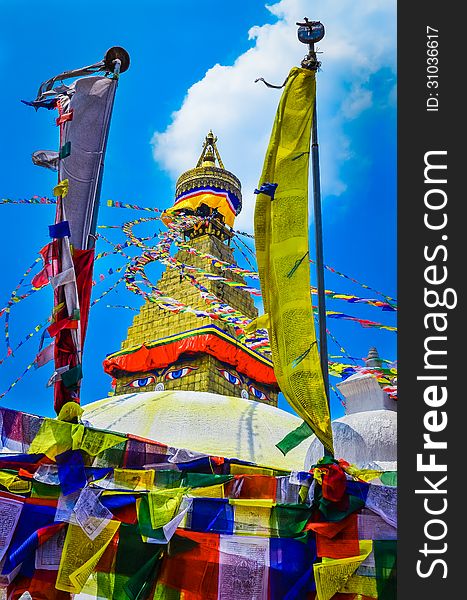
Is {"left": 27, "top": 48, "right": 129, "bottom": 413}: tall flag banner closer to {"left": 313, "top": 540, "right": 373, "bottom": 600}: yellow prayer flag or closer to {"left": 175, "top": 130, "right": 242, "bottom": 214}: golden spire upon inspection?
{"left": 313, "top": 540, "right": 373, "bottom": 600}: yellow prayer flag

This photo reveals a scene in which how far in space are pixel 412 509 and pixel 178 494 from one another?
1897mm

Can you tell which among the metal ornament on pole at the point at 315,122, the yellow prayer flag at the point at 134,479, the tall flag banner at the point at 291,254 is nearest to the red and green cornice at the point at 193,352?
the metal ornament on pole at the point at 315,122

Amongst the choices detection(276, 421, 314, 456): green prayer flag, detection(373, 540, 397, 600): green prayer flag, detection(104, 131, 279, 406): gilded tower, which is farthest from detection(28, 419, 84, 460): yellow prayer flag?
detection(104, 131, 279, 406): gilded tower

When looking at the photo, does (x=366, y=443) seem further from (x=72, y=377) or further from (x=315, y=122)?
(x=315, y=122)

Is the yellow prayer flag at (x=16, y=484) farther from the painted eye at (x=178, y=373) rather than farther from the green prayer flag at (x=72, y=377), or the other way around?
the painted eye at (x=178, y=373)

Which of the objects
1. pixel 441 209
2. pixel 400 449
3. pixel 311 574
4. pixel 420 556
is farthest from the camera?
pixel 311 574

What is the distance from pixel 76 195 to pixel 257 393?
990cm

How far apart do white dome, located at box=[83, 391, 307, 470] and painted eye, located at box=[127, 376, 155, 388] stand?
80.2 inches

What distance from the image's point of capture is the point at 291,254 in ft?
18.6

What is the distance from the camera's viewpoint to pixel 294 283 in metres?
5.57

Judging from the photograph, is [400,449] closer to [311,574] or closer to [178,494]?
[311,574]

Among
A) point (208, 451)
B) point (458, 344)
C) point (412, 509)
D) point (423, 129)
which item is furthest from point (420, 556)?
point (208, 451)

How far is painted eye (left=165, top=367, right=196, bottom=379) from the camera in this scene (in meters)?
14.8

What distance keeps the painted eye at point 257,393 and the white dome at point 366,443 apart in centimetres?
853
